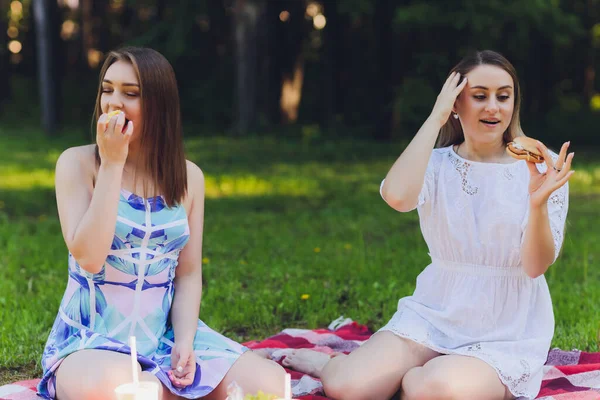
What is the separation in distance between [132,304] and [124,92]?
2.63ft

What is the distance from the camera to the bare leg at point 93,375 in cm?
289

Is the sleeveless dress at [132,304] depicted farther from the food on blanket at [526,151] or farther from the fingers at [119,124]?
the food on blanket at [526,151]

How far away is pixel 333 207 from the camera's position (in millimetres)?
8797

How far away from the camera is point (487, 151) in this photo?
358cm

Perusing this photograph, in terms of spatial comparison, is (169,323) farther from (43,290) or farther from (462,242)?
(43,290)

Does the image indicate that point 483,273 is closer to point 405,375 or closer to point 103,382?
point 405,375

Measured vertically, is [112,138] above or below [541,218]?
above

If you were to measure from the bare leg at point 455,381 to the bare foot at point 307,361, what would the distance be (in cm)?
65

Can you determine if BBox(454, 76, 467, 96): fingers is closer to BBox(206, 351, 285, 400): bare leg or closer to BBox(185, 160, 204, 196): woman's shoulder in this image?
BBox(185, 160, 204, 196): woman's shoulder

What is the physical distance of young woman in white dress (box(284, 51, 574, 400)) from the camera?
10.9 feet

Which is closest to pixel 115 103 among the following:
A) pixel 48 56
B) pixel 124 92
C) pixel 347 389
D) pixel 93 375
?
pixel 124 92

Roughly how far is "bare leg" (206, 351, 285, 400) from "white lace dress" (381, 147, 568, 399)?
59cm

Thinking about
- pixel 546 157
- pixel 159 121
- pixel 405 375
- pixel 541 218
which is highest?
pixel 159 121

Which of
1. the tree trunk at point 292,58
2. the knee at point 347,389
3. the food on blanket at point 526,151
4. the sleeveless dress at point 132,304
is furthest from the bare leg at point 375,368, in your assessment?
the tree trunk at point 292,58
